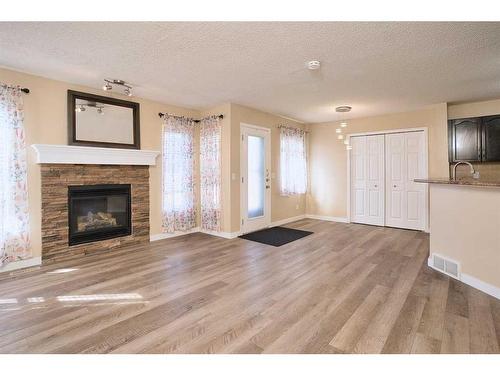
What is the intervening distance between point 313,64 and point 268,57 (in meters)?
0.58

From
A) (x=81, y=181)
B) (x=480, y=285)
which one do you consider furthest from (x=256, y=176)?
(x=480, y=285)

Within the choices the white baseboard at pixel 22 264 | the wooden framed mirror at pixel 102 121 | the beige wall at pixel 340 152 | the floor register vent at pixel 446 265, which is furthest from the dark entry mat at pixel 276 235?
the white baseboard at pixel 22 264

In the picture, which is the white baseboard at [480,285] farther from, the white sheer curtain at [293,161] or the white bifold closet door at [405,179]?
the white sheer curtain at [293,161]

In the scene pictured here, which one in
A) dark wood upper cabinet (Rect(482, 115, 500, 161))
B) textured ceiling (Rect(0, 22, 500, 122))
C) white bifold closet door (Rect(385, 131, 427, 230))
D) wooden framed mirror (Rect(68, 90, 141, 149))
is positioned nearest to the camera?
textured ceiling (Rect(0, 22, 500, 122))

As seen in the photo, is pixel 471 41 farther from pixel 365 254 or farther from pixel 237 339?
pixel 237 339

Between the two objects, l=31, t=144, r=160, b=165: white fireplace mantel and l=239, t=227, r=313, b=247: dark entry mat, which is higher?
l=31, t=144, r=160, b=165: white fireplace mantel

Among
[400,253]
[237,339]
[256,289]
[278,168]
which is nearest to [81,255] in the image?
[256,289]

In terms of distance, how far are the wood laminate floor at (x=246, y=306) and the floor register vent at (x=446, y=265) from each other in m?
0.17

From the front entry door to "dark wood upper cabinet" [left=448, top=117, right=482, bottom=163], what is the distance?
357 cm

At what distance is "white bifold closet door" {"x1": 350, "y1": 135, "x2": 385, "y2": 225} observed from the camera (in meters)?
5.92

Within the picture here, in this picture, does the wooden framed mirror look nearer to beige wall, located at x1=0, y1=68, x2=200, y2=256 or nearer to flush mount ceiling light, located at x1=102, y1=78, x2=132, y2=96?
beige wall, located at x1=0, y1=68, x2=200, y2=256

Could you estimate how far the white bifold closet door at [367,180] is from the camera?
592 cm

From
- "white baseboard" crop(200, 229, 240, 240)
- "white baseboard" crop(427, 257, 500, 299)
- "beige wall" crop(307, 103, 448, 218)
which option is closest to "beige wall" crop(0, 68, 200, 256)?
"white baseboard" crop(200, 229, 240, 240)

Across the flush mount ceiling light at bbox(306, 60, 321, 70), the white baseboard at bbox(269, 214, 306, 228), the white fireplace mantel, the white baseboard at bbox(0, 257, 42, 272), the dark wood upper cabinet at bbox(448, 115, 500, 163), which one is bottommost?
the white baseboard at bbox(0, 257, 42, 272)
